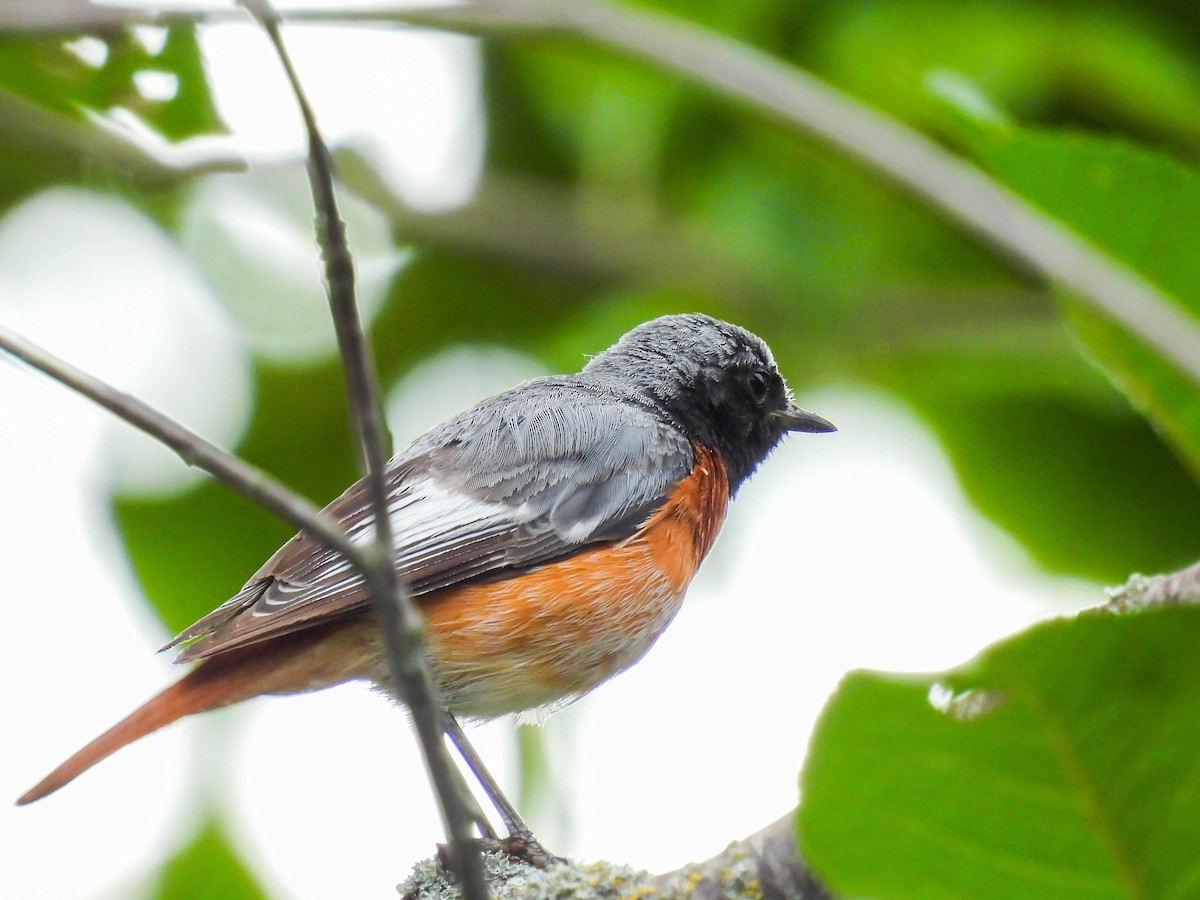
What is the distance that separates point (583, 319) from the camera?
17.3ft

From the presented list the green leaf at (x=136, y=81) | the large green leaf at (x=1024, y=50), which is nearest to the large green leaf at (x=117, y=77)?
the green leaf at (x=136, y=81)

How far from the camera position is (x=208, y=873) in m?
4.44

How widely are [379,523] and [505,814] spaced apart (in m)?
2.46

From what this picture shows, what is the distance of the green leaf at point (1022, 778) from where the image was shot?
1.40 m

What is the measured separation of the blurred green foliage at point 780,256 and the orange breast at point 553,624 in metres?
1.18

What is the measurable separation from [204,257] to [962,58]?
3255 millimetres

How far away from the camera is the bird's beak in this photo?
4828mm

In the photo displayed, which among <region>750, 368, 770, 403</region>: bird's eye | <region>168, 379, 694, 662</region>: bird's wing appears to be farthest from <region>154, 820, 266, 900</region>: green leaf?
<region>750, 368, 770, 403</region>: bird's eye

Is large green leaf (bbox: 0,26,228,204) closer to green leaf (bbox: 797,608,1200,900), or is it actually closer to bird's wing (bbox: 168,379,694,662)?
bird's wing (bbox: 168,379,694,662)

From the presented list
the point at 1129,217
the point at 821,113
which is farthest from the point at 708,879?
the point at 821,113

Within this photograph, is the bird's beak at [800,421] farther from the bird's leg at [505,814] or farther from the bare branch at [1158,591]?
the bare branch at [1158,591]

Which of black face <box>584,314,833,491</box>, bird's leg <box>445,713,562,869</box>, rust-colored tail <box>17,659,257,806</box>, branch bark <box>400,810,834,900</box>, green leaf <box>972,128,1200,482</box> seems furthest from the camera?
black face <box>584,314,833,491</box>

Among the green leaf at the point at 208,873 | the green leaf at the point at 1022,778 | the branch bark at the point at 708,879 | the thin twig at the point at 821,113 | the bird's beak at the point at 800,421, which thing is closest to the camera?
the green leaf at the point at 1022,778

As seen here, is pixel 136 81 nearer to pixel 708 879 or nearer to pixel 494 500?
pixel 494 500
